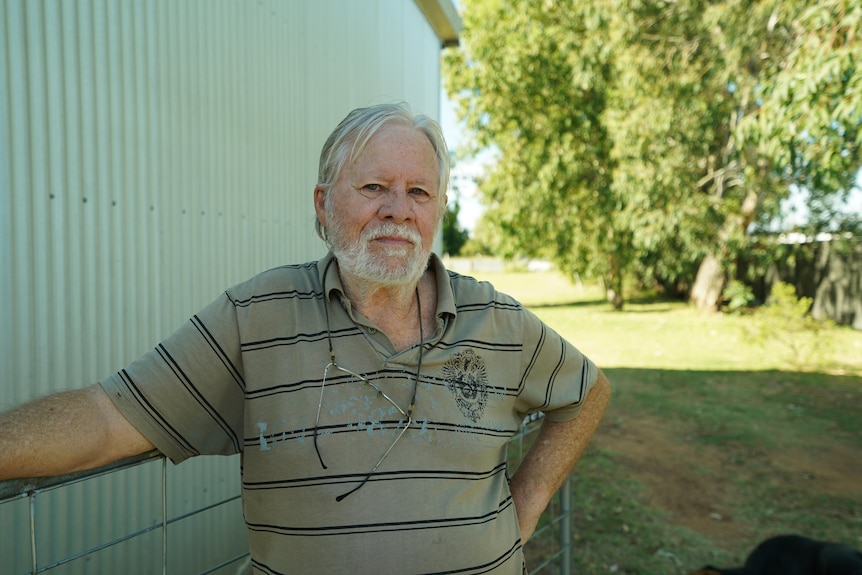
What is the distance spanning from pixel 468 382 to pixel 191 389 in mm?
710

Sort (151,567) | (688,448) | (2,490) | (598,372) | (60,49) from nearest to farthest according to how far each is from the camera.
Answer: (2,490) → (598,372) → (60,49) → (151,567) → (688,448)

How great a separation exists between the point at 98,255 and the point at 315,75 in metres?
2.16

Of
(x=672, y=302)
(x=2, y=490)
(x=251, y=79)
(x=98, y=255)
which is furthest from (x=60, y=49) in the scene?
(x=672, y=302)

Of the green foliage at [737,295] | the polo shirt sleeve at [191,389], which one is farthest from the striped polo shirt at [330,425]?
the green foliage at [737,295]

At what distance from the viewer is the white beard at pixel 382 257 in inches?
67.8

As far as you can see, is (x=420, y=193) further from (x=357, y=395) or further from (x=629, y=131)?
(x=629, y=131)

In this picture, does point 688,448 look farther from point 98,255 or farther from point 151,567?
point 98,255

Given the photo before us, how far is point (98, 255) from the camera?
2.40m

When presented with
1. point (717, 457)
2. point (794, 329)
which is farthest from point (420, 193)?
point (794, 329)

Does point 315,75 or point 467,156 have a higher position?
point 467,156

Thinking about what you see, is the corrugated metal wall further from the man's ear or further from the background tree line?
the background tree line

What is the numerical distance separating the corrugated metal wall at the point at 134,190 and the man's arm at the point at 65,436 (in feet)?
3.05

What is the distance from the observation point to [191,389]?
4.92 feet

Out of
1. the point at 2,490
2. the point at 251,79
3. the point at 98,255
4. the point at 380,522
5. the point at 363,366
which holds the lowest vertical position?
the point at 380,522
